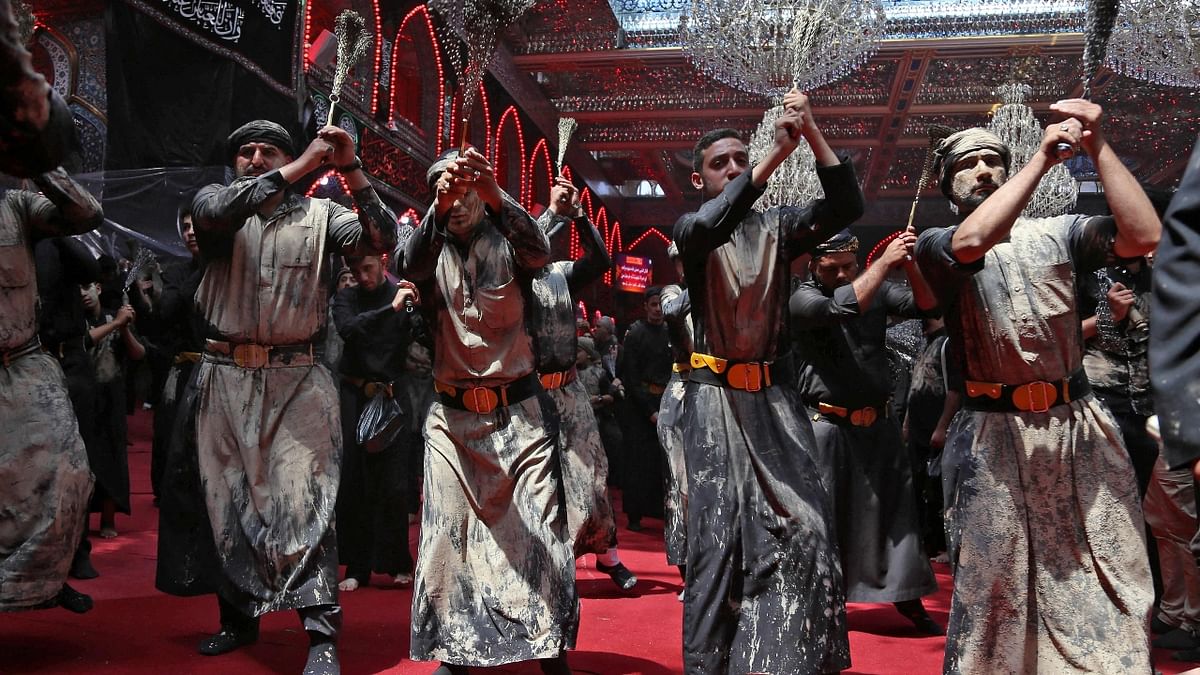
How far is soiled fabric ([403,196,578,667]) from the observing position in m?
3.01

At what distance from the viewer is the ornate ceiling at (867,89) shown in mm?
11797

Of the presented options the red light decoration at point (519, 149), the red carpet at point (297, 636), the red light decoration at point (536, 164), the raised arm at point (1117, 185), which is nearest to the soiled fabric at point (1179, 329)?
the raised arm at point (1117, 185)

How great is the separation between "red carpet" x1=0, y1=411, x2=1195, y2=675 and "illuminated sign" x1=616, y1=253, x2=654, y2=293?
14.7 metres

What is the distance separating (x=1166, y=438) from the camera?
3.76 feet

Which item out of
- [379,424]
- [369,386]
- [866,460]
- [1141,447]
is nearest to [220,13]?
[369,386]

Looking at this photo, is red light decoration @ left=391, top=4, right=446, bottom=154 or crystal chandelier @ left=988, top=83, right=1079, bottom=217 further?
crystal chandelier @ left=988, top=83, right=1079, bottom=217

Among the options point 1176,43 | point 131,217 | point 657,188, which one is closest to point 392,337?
point 131,217

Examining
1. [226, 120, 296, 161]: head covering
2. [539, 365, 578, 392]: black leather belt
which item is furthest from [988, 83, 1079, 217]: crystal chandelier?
[226, 120, 296, 161]: head covering

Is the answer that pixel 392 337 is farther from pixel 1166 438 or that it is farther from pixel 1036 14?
pixel 1036 14

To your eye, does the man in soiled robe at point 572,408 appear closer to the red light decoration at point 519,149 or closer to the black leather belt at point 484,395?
the black leather belt at point 484,395

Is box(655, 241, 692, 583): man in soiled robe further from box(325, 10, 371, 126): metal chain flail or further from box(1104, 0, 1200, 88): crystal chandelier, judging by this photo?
box(1104, 0, 1200, 88): crystal chandelier

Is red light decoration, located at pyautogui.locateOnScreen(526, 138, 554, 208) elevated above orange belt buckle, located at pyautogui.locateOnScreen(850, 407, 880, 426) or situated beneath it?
elevated above

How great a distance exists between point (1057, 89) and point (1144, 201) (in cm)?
1236

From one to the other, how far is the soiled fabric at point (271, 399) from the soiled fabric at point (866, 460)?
1937mm
